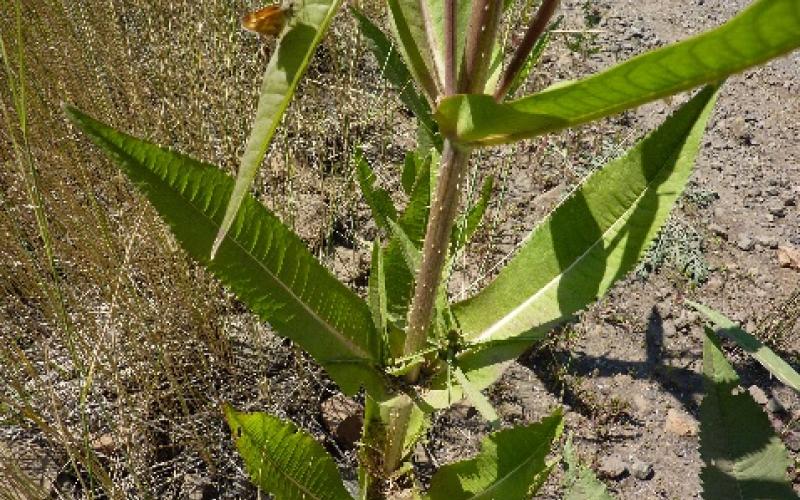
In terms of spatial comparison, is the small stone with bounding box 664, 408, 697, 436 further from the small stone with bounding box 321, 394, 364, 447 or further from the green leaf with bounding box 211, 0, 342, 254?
the green leaf with bounding box 211, 0, 342, 254

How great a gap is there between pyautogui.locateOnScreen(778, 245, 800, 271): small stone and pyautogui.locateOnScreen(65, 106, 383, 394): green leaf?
1646 mm

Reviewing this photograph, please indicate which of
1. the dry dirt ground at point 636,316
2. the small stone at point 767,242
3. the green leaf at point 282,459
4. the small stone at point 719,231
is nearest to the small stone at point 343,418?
the dry dirt ground at point 636,316

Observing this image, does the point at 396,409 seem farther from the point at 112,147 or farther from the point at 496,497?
the point at 112,147

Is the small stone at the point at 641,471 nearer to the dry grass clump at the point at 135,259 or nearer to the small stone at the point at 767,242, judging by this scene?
the dry grass clump at the point at 135,259

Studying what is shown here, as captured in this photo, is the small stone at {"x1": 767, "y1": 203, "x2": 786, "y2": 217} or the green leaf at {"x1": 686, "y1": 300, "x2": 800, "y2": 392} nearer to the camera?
the green leaf at {"x1": 686, "y1": 300, "x2": 800, "y2": 392}

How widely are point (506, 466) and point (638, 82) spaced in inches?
26.0

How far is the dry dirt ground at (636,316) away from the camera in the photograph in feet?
6.02

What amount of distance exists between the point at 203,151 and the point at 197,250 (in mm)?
1169

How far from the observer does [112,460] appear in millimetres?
1584

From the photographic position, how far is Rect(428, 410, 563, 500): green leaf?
101 cm

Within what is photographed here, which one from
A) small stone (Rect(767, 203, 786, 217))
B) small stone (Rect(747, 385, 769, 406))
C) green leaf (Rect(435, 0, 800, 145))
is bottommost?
green leaf (Rect(435, 0, 800, 145))

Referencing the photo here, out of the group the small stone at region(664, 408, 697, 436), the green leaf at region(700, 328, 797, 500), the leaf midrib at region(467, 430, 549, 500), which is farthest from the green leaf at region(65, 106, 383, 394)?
the small stone at region(664, 408, 697, 436)

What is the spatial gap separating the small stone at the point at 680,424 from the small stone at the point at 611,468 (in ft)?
0.55

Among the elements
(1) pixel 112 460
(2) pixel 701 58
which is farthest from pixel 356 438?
(2) pixel 701 58
